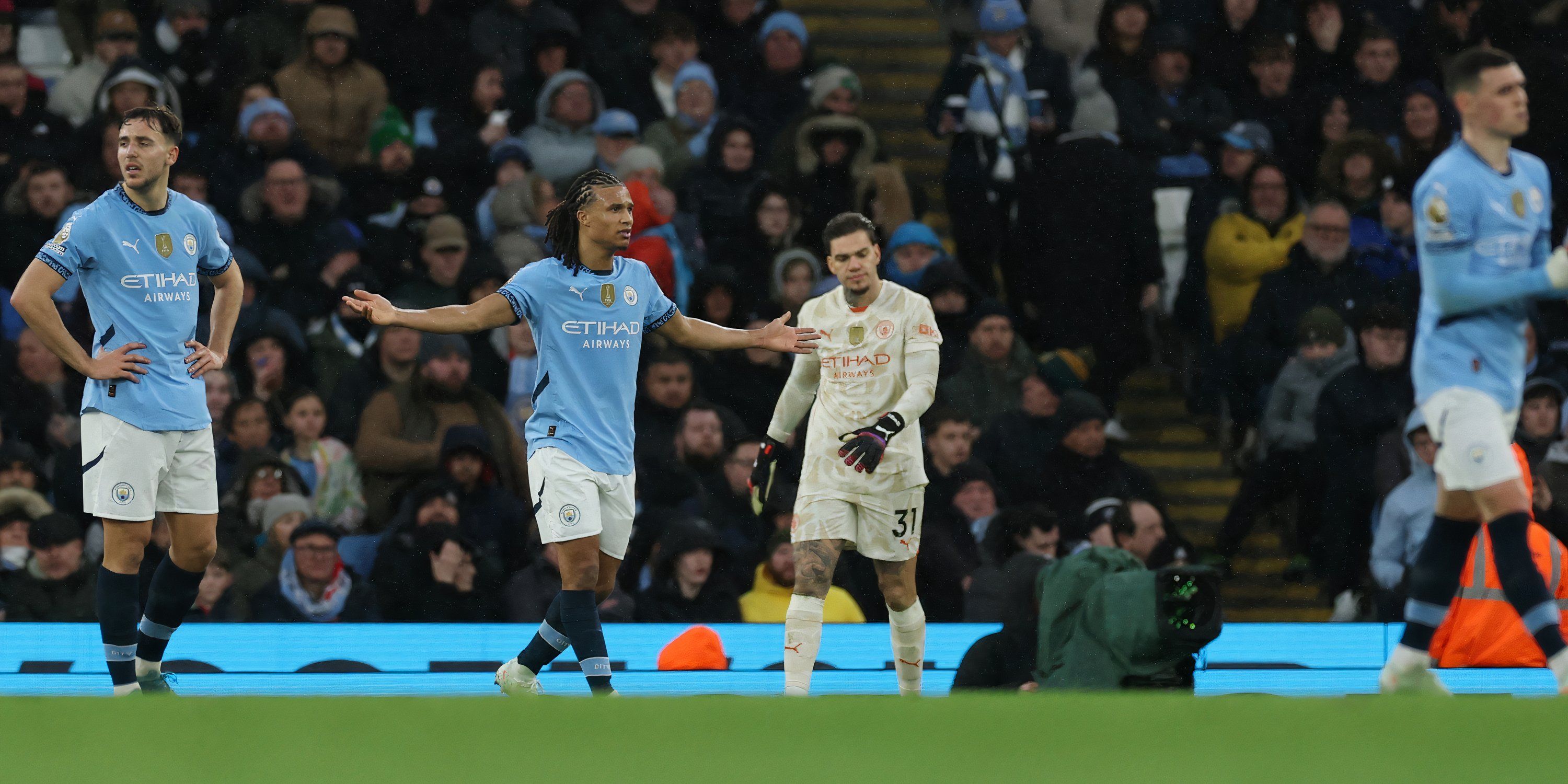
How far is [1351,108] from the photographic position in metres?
12.2

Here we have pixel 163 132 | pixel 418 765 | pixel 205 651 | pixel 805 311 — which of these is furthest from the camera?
pixel 205 651

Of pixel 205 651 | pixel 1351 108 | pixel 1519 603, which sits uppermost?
pixel 1351 108

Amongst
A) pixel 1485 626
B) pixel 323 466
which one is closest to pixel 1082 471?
pixel 1485 626

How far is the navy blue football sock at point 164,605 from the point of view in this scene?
6.53 m

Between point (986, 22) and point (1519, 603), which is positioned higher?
point (986, 22)

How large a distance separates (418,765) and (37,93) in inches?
368

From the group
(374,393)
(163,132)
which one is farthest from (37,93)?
(163,132)

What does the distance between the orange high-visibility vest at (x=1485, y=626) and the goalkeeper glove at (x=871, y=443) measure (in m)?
2.92

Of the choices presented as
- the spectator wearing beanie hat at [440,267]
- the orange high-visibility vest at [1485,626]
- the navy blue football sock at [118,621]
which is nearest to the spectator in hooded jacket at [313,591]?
the spectator wearing beanie hat at [440,267]

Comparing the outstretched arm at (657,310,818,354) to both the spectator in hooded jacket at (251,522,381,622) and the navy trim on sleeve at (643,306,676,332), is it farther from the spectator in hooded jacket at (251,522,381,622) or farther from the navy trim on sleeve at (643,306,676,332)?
the spectator in hooded jacket at (251,522,381,622)

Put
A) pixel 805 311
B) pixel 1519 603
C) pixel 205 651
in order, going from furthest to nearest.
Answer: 1. pixel 205 651
2. pixel 805 311
3. pixel 1519 603

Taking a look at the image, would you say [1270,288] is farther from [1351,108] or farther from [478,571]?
[478,571]

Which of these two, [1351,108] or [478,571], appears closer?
[478,571]

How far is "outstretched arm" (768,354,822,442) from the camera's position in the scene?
7.46m
